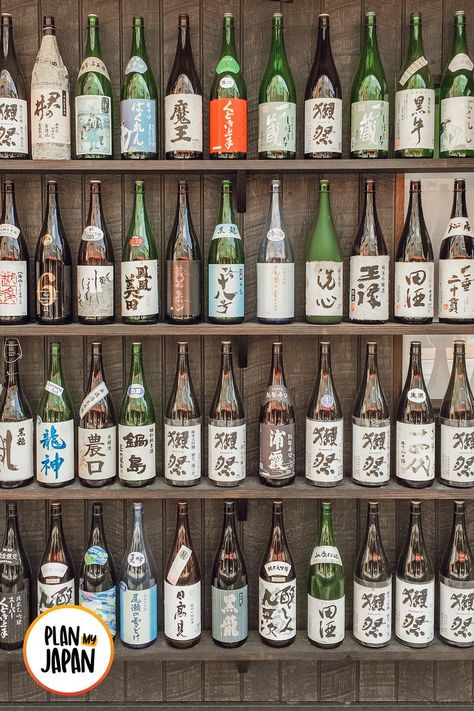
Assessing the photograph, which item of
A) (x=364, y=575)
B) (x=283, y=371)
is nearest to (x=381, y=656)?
(x=364, y=575)

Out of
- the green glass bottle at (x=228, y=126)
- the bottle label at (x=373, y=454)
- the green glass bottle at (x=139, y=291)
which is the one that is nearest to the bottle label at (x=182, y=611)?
the bottle label at (x=373, y=454)

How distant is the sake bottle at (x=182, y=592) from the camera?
154cm

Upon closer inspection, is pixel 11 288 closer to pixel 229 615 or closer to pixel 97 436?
pixel 97 436

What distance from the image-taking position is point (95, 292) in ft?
4.94

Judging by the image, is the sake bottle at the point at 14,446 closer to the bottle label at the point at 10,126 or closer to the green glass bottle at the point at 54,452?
the green glass bottle at the point at 54,452

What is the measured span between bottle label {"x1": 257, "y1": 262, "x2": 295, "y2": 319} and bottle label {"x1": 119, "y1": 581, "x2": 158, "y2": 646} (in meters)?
0.64

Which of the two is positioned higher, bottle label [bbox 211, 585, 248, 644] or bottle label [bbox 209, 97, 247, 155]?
bottle label [bbox 209, 97, 247, 155]

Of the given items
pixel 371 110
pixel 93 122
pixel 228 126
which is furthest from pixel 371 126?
pixel 93 122

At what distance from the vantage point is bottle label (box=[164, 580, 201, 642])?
154cm

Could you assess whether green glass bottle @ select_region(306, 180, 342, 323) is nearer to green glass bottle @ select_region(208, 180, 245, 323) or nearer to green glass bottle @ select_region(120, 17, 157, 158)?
green glass bottle @ select_region(208, 180, 245, 323)

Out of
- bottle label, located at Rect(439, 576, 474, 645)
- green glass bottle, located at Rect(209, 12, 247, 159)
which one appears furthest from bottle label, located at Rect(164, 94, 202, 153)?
bottle label, located at Rect(439, 576, 474, 645)

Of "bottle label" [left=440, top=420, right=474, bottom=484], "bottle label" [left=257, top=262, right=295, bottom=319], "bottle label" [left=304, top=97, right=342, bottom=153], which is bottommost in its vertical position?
"bottle label" [left=440, top=420, right=474, bottom=484]

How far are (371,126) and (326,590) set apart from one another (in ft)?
3.24

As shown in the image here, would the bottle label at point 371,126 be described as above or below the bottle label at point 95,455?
above
